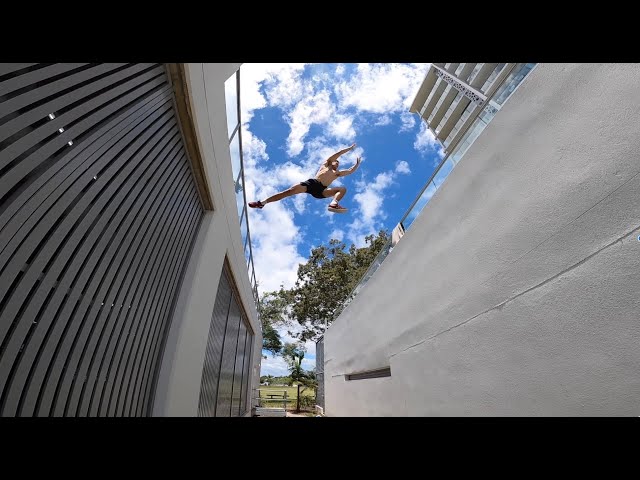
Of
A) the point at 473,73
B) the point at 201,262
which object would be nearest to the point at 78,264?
the point at 201,262

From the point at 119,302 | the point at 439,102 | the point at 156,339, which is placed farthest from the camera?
the point at 439,102

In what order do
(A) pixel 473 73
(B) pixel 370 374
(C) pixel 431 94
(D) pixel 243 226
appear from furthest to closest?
1. (C) pixel 431 94
2. (A) pixel 473 73
3. (D) pixel 243 226
4. (B) pixel 370 374

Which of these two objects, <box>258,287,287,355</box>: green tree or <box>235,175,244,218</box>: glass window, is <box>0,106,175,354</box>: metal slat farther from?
<box>258,287,287,355</box>: green tree

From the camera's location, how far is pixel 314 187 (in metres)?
5.71

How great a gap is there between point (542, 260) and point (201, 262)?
3.69m

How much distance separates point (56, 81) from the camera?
1706mm

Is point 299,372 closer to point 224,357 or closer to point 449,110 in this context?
point 224,357

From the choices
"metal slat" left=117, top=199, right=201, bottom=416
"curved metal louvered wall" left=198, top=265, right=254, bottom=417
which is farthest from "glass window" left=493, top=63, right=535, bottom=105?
"curved metal louvered wall" left=198, top=265, right=254, bottom=417

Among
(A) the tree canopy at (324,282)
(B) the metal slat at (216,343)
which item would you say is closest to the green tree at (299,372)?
(A) the tree canopy at (324,282)

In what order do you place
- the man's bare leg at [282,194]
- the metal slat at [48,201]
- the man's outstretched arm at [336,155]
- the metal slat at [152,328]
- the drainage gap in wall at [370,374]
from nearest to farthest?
the metal slat at [48,201]
the metal slat at [152,328]
the man's bare leg at [282,194]
the drainage gap in wall at [370,374]
the man's outstretched arm at [336,155]

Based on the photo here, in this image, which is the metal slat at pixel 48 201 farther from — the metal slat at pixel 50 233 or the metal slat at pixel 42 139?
the metal slat at pixel 42 139

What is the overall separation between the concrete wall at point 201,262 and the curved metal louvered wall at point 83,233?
0.22 m

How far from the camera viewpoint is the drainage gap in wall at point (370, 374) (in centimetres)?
554
